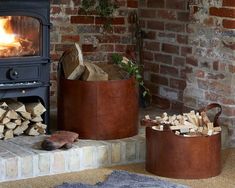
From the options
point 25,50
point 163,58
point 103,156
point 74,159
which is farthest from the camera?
point 163,58

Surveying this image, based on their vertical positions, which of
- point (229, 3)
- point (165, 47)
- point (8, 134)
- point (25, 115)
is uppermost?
point (229, 3)

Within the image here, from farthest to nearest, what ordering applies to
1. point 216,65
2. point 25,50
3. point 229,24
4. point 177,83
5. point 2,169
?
point 177,83 < point 216,65 < point 229,24 < point 25,50 < point 2,169

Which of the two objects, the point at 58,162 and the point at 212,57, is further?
the point at 212,57

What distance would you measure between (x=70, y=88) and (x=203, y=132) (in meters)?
0.85

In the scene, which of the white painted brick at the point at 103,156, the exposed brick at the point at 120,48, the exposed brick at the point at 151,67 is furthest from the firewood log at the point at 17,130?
the exposed brick at the point at 151,67

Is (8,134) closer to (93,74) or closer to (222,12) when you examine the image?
(93,74)

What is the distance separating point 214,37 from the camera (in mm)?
4219

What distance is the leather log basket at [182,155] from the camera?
3.55m

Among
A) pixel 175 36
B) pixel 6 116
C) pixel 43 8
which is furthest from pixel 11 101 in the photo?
pixel 175 36

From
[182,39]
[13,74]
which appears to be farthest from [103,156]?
[182,39]

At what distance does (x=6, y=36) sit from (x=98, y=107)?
69 cm

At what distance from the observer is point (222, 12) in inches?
163

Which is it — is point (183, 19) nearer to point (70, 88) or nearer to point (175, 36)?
point (175, 36)

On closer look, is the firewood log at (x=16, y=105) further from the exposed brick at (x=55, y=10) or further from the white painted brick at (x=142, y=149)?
the exposed brick at (x=55, y=10)
